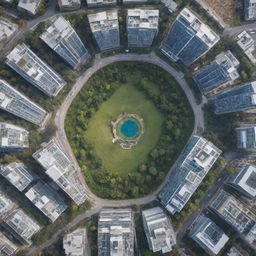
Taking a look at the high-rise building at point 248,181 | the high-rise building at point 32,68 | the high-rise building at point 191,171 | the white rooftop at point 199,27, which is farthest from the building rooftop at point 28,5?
the high-rise building at point 248,181

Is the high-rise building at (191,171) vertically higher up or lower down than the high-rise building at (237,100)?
lower down

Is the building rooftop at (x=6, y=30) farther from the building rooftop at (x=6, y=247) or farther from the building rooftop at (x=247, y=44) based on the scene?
the building rooftop at (x=247, y=44)

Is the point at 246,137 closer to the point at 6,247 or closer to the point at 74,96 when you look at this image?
the point at 74,96

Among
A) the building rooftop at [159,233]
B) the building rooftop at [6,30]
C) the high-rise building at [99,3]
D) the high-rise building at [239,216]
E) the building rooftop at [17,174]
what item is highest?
the building rooftop at [6,30]

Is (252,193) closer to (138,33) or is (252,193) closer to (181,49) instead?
(181,49)

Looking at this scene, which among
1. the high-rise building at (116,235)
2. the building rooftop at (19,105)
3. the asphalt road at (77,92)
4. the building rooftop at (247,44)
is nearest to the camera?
the high-rise building at (116,235)

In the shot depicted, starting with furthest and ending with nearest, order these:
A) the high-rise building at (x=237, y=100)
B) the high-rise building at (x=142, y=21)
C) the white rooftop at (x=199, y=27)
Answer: the high-rise building at (x=142, y=21) < the white rooftop at (x=199, y=27) < the high-rise building at (x=237, y=100)
